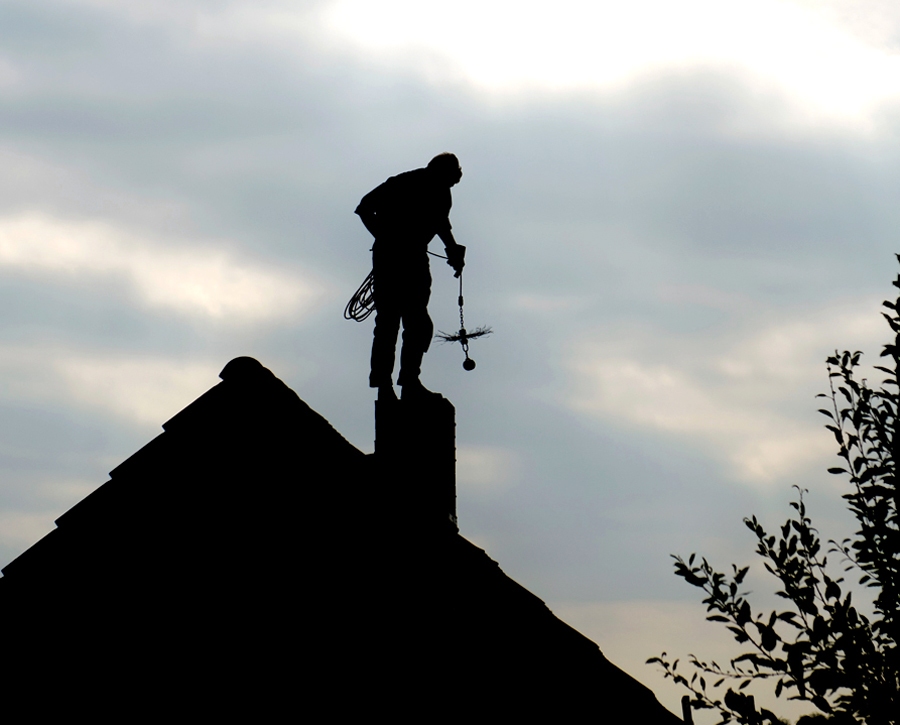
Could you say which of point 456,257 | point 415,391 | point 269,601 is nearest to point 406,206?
point 456,257

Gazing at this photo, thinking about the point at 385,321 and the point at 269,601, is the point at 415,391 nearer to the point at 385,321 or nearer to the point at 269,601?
the point at 385,321

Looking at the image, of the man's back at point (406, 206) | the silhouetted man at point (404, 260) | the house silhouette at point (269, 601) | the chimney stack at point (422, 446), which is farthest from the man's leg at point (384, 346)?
the house silhouette at point (269, 601)

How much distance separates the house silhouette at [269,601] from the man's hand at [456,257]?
3938 millimetres

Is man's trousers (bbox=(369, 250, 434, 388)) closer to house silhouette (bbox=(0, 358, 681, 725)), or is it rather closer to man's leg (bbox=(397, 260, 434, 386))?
man's leg (bbox=(397, 260, 434, 386))

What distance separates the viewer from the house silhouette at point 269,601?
6.02 m

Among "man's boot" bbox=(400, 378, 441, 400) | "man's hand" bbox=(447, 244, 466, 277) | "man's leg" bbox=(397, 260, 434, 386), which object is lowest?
"man's boot" bbox=(400, 378, 441, 400)

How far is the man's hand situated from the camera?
10117 mm

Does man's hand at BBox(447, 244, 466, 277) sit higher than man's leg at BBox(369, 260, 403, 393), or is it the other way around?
man's hand at BBox(447, 244, 466, 277)

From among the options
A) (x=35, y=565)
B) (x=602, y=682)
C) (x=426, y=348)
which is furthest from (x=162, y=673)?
(x=426, y=348)

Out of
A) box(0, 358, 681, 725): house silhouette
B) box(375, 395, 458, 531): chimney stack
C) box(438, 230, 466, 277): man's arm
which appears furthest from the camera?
box(438, 230, 466, 277): man's arm

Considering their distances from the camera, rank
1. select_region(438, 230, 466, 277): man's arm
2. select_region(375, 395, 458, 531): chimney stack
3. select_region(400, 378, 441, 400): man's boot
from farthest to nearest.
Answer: select_region(438, 230, 466, 277): man's arm
select_region(400, 378, 441, 400): man's boot
select_region(375, 395, 458, 531): chimney stack

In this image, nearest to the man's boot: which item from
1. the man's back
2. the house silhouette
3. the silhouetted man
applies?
the silhouetted man

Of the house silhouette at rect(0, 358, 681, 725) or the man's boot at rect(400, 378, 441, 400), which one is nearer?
the house silhouette at rect(0, 358, 681, 725)

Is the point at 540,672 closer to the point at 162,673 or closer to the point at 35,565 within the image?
the point at 162,673
